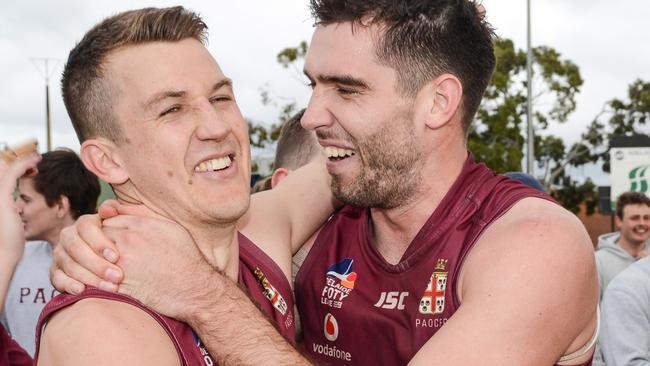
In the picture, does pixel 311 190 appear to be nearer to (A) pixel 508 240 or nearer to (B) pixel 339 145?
(B) pixel 339 145

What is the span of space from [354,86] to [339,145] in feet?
0.80

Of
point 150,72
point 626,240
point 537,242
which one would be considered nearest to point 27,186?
point 150,72

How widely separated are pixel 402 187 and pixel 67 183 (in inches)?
143

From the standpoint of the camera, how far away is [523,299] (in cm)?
238

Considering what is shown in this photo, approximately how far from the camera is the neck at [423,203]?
9.99 ft

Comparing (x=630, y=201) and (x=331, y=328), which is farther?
(x=630, y=201)

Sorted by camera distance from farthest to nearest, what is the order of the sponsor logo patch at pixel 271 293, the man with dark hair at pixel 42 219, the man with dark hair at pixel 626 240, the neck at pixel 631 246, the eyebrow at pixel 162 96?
the neck at pixel 631 246 < the man with dark hair at pixel 626 240 < the man with dark hair at pixel 42 219 < the sponsor logo patch at pixel 271 293 < the eyebrow at pixel 162 96

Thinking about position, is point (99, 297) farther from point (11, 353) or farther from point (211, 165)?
point (11, 353)

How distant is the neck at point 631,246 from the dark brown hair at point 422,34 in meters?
5.59

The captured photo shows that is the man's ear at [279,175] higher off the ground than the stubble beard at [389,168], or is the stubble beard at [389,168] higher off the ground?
A: the stubble beard at [389,168]

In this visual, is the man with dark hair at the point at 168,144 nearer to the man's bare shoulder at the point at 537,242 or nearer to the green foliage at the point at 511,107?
the man's bare shoulder at the point at 537,242

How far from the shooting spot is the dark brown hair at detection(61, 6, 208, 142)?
256 cm

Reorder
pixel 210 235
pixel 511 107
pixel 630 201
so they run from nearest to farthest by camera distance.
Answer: pixel 210 235, pixel 630 201, pixel 511 107

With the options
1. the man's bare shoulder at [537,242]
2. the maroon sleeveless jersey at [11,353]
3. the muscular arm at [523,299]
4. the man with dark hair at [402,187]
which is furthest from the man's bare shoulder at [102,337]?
the maroon sleeveless jersey at [11,353]
